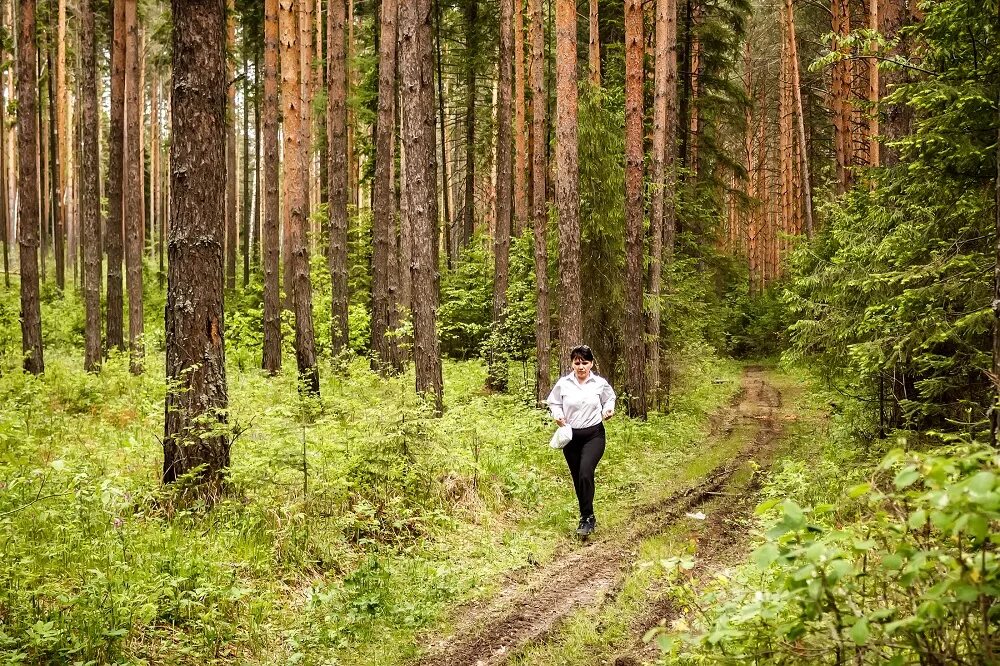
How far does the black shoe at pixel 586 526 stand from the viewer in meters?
8.09

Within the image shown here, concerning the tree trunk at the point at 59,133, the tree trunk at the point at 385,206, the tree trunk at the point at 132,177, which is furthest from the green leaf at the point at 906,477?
the tree trunk at the point at 59,133

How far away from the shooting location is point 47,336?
84.0 ft

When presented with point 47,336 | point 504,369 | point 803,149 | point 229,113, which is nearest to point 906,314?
point 504,369

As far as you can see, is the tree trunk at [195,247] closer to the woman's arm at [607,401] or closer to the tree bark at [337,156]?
the woman's arm at [607,401]

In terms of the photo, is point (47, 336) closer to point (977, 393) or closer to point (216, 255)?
point (216, 255)

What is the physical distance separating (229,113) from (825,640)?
1320 inches

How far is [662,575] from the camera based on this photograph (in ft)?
13.5

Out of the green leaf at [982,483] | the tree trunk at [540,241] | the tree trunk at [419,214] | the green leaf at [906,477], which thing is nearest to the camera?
the green leaf at [982,483]

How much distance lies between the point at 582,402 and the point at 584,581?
2.31 meters

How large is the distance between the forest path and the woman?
0.55 metres

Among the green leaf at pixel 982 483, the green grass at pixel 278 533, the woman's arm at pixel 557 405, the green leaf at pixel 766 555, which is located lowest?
the green grass at pixel 278 533

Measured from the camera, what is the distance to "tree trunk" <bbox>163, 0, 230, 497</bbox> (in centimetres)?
664

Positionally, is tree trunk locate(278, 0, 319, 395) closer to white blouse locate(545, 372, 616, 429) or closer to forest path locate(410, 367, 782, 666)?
white blouse locate(545, 372, 616, 429)

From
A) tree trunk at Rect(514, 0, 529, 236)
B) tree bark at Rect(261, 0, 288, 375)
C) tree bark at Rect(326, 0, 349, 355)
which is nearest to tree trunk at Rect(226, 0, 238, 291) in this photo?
tree bark at Rect(261, 0, 288, 375)
